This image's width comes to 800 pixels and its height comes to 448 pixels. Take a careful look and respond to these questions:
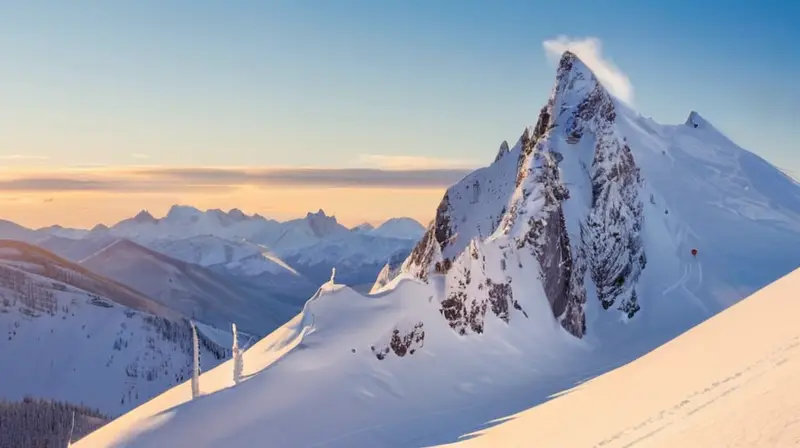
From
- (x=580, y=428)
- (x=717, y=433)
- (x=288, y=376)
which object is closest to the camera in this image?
(x=717, y=433)

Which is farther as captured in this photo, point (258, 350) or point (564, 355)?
point (564, 355)

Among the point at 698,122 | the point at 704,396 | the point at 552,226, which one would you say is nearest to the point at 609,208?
the point at 552,226

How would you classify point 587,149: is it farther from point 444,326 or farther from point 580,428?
point 580,428

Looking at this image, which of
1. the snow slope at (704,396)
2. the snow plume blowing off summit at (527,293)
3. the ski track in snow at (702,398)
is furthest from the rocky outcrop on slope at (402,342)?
the ski track in snow at (702,398)

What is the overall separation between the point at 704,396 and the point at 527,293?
2253 inches

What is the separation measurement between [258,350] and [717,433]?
4936 cm

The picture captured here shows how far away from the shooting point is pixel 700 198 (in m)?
116

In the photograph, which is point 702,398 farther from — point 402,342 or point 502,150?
point 502,150

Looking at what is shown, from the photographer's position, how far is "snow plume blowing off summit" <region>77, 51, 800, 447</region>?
49844 mm

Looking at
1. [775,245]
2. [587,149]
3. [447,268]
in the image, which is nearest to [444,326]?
[447,268]

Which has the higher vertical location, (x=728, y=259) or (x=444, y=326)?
(x=728, y=259)

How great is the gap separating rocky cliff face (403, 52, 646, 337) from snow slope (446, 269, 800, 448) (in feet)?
113

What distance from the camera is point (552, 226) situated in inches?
3487

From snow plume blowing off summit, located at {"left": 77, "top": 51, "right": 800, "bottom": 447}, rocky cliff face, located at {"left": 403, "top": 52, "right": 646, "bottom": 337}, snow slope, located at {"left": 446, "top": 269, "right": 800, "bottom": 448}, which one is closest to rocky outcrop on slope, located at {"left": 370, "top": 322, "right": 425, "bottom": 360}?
snow plume blowing off summit, located at {"left": 77, "top": 51, "right": 800, "bottom": 447}
